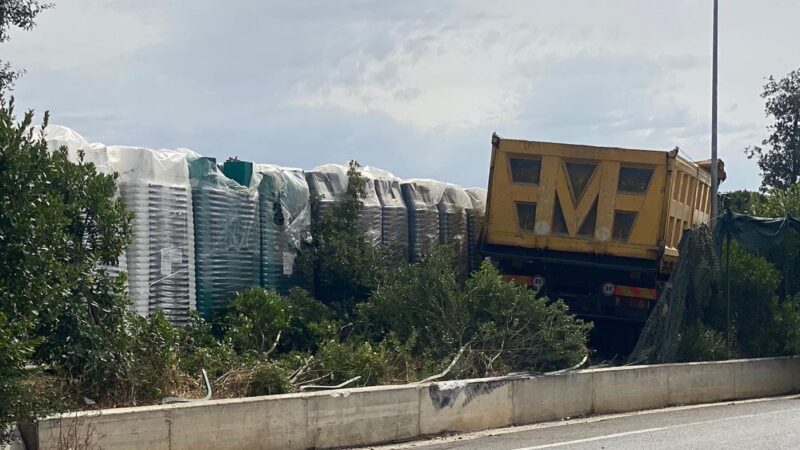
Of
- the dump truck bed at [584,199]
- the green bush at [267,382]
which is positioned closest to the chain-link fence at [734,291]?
the dump truck bed at [584,199]

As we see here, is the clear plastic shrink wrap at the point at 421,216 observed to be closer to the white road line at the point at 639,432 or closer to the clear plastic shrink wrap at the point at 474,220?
the clear plastic shrink wrap at the point at 474,220

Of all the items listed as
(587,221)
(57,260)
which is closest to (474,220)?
(587,221)

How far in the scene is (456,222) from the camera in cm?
2081

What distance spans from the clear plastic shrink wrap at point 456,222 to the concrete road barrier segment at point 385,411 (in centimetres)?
592

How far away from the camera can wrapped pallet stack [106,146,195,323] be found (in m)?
13.4

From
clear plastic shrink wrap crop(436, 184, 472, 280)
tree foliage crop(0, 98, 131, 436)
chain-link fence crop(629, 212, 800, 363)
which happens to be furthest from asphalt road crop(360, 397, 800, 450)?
clear plastic shrink wrap crop(436, 184, 472, 280)

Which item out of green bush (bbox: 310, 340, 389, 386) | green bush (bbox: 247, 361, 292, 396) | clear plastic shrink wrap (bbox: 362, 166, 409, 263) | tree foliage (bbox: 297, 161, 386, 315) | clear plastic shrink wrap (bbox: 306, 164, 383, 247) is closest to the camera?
green bush (bbox: 247, 361, 292, 396)

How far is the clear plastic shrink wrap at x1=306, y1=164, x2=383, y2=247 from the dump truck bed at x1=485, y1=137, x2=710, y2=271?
1.94 metres

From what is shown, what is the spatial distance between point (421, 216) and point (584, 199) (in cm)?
327

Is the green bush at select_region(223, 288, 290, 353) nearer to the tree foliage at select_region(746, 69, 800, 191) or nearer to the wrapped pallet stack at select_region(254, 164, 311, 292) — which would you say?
the wrapped pallet stack at select_region(254, 164, 311, 292)

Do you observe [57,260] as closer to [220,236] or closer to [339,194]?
[220,236]

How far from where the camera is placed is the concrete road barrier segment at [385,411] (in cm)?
845

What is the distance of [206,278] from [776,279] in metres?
9.52

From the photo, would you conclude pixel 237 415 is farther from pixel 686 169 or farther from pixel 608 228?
Result: pixel 686 169
